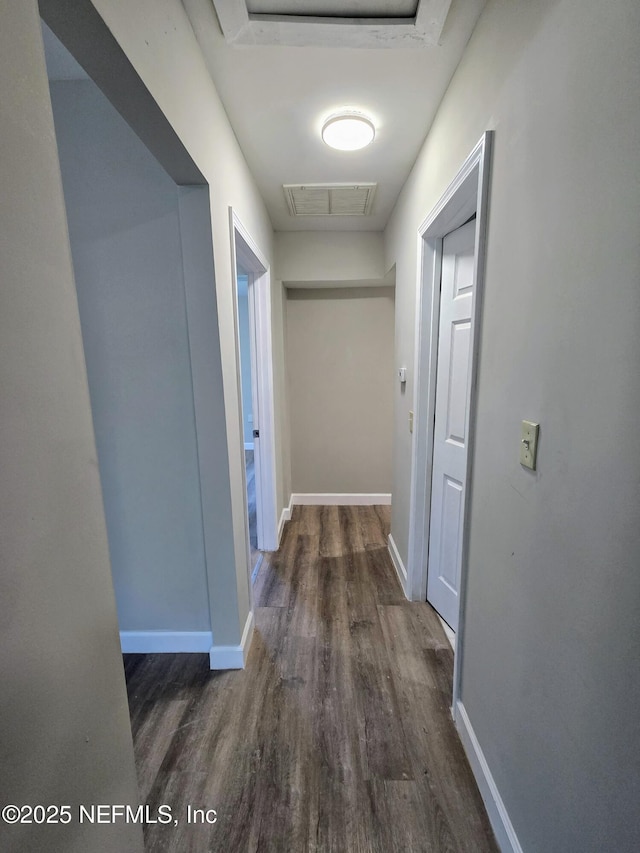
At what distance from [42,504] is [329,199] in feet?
7.92

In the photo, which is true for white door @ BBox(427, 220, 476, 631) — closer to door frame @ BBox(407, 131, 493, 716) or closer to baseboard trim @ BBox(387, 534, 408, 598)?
door frame @ BBox(407, 131, 493, 716)

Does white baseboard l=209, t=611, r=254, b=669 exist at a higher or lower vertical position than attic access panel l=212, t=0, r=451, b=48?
lower

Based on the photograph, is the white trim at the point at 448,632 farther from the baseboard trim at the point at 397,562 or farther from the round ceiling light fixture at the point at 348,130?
the round ceiling light fixture at the point at 348,130

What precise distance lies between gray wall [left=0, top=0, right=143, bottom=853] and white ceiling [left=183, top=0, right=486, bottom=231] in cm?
99

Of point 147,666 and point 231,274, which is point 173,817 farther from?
point 231,274

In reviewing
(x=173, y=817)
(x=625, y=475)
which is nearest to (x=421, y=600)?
(x=173, y=817)

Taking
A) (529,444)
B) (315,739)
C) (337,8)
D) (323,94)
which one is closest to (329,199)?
(323,94)

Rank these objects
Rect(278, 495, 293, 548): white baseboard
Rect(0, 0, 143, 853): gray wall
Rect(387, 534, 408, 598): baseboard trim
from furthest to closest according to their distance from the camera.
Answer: Rect(278, 495, 293, 548): white baseboard < Rect(387, 534, 408, 598): baseboard trim < Rect(0, 0, 143, 853): gray wall

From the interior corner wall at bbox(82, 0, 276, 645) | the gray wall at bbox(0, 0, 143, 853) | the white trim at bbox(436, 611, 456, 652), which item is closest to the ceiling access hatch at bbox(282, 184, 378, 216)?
the interior corner wall at bbox(82, 0, 276, 645)

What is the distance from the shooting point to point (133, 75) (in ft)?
2.67

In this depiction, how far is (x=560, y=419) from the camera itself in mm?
767

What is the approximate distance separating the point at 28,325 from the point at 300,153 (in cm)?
181

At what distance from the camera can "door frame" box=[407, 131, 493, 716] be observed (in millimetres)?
1129

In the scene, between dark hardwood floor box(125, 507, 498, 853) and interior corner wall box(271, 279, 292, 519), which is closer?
dark hardwood floor box(125, 507, 498, 853)
